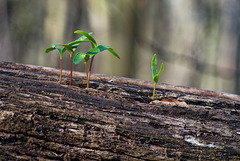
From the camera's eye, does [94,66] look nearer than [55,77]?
No

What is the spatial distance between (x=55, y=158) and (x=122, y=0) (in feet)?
7.31

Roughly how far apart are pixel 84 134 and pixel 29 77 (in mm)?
375

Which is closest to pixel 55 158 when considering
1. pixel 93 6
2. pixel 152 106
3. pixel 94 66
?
pixel 152 106

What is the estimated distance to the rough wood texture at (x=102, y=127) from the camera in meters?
0.61

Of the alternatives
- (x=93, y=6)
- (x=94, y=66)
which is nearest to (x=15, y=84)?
(x=94, y=66)

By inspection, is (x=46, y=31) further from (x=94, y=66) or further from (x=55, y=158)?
(x=55, y=158)

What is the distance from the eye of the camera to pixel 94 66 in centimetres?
255

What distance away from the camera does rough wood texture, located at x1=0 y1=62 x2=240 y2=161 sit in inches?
24.2

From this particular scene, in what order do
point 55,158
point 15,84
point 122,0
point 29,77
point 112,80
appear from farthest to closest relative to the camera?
point 122,0 → point 112,80 → point 29,77 → point 15,84 → point 55,158

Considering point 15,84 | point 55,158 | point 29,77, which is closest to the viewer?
point 55,158

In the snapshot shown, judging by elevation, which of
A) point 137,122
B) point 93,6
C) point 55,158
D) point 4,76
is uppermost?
point 93,6

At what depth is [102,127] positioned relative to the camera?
648mm

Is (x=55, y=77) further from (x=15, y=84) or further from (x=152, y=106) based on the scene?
(x=152, y=106)

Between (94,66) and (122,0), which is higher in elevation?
(122,0)
